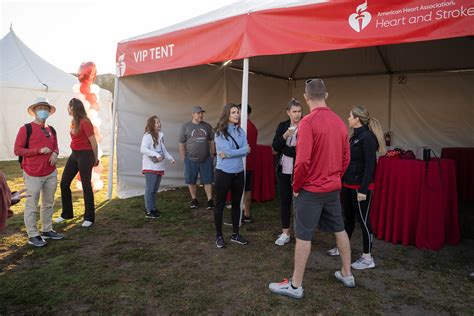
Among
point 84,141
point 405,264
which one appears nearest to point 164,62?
point 84,141

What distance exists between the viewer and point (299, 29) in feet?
13.8

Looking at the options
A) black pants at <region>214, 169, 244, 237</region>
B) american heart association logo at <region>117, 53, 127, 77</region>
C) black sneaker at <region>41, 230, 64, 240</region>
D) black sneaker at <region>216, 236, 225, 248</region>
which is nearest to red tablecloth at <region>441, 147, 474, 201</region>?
black pants at <region>214, 169, 244, 237</region>

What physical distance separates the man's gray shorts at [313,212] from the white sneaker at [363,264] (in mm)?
814

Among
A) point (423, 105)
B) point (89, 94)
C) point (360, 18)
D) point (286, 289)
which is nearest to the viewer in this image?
point (286, 289)

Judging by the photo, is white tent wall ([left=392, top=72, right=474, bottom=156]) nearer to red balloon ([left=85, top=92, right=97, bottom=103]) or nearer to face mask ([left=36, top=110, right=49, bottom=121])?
red balloon ([left=85, top=92, right=97, bottom=103])

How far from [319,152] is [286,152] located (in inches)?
49.5

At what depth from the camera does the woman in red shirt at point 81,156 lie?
4.65m

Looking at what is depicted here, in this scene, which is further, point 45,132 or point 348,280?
point 45,132

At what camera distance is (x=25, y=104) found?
1218 centimetres

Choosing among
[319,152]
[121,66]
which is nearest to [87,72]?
[121,66]

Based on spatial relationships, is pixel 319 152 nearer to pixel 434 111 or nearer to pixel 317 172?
pixel 317 172

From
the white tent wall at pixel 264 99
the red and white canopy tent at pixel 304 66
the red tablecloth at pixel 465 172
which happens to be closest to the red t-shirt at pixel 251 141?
the red and white canopy tent at pixel 304 66

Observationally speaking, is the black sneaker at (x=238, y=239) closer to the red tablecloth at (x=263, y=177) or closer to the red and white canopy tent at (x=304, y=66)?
the red and white canopy tent at (x=304, y=66)

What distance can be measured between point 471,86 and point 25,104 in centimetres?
1256
